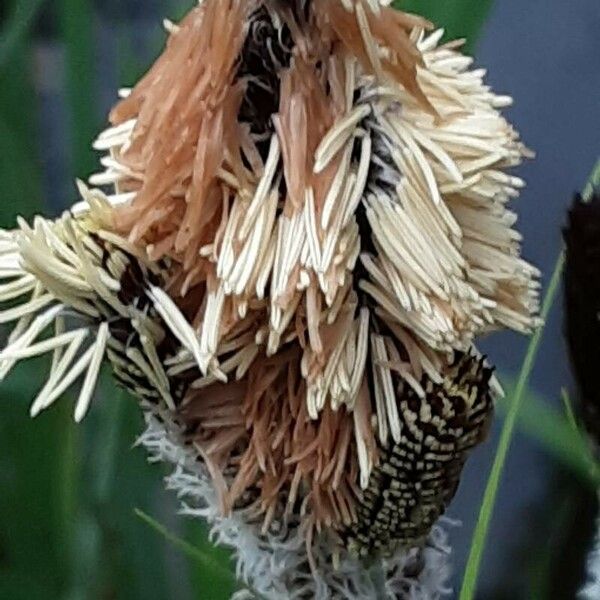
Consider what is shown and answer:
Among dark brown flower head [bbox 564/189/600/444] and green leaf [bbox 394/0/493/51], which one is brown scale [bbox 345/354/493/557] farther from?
green leaf [bbox 394/0/493/51]

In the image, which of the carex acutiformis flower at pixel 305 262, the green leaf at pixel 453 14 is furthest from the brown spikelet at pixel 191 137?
the green leaf at pixel 453 14

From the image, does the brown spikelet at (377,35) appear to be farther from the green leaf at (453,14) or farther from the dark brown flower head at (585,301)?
the green leaf at (453,14)

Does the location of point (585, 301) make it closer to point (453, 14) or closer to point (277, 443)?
point (277, 443)

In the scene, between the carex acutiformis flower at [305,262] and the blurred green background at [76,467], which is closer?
the carex acutiformis flower at [305,262]

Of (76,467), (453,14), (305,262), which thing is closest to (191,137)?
(305,262)

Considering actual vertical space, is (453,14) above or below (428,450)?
above

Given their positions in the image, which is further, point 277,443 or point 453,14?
point 453,14

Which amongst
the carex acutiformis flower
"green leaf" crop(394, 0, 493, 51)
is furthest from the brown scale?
"green leaf" crop(394, 0, 493, 51)
